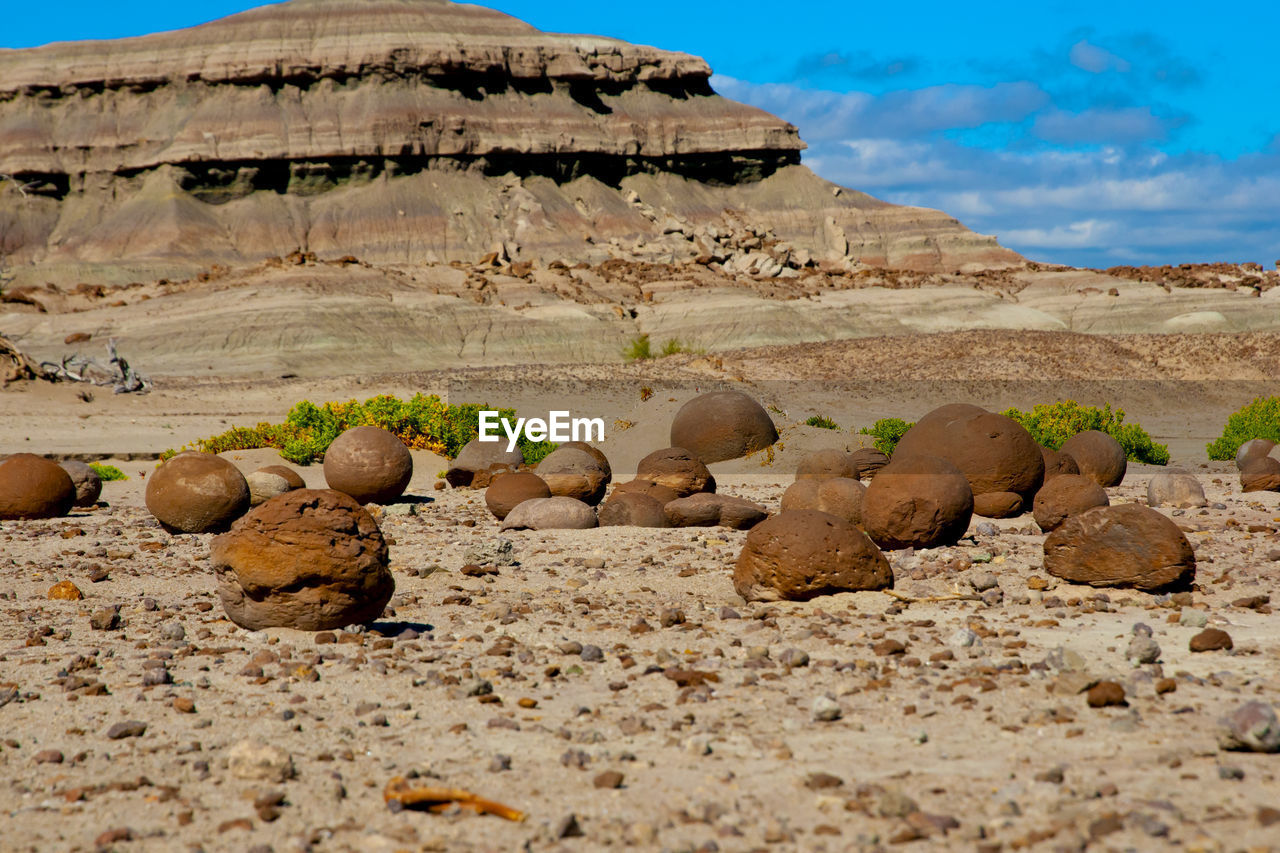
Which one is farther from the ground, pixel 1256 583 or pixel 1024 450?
pixel 1024 450

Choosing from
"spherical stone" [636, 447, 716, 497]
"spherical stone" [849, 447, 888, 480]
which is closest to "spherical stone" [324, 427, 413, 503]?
"spherical stone" [636, 447, 716, 497]

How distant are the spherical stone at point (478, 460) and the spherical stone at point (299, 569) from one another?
8.42 meters

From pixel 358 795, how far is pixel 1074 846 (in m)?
2.73

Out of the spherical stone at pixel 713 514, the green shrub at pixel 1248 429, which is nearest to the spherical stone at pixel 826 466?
the spherical stone at pixel 713 514

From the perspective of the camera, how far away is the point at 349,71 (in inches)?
3007

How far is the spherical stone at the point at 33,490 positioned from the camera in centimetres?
1294

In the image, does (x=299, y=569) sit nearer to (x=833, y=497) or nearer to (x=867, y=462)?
(x=833, y=497)

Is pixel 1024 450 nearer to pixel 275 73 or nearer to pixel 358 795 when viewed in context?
pixel 358 795

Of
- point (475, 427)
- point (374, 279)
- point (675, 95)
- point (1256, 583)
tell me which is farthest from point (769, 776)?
point (675, 95)

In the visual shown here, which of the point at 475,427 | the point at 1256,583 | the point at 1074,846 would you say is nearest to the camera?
the point at 1074,846

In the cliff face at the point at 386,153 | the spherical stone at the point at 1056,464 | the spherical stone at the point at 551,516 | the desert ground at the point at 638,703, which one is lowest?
the desert ground at the point at 638,703

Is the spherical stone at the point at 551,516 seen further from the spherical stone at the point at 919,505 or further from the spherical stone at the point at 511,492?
the spherical stone at the point at 919,505

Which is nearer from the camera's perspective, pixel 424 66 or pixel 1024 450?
pixel 1024 450

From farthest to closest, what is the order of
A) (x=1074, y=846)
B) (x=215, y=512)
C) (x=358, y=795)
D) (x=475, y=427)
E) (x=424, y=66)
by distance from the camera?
(x=424, y=66) < (x=475, y=427) < (x=215, y=512) < (x=358, y=795) < (x=1074, y=846)
